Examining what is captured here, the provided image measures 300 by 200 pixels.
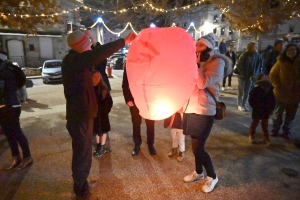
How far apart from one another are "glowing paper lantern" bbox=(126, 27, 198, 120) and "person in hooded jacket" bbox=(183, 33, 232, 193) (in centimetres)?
58

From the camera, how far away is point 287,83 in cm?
443

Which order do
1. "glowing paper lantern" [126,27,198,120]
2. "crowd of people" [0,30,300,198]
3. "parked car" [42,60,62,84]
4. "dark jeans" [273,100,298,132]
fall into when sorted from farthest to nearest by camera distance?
"parked car" [42,60,62,84]
"dark jeans" [273,100,298,132]
"crowd of people" [0,30,300,198]
"glowing paper lantern" [126,27,198,120]

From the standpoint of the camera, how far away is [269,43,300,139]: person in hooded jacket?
171 inches

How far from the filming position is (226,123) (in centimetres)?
560

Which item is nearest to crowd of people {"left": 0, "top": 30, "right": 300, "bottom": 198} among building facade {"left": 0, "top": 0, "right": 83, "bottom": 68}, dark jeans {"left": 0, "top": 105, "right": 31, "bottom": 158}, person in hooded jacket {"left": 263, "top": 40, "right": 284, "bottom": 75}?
dark jeans {"left": 0, "top": 105, "right": 31, "bottom": 158}

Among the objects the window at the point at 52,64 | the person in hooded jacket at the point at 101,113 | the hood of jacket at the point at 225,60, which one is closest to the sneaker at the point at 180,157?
the person in hooded jacket at the point at 101,113

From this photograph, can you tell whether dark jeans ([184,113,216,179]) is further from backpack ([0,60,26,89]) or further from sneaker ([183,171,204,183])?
backpack ([0,60,26,89])

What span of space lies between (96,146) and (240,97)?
15.0 ft

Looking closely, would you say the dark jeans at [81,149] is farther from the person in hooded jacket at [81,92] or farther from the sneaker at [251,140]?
the sneaker at [251,140]

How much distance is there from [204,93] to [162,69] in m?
1.01

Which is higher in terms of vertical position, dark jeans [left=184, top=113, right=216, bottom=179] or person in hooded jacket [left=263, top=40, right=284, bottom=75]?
person in hooded jacket [left=263, top=40, right=284, bottom=75]

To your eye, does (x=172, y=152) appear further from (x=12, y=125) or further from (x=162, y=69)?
(x=12, y=125)

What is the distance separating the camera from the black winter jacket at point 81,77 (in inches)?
91.6

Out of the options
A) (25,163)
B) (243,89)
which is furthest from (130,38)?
(243,89)
